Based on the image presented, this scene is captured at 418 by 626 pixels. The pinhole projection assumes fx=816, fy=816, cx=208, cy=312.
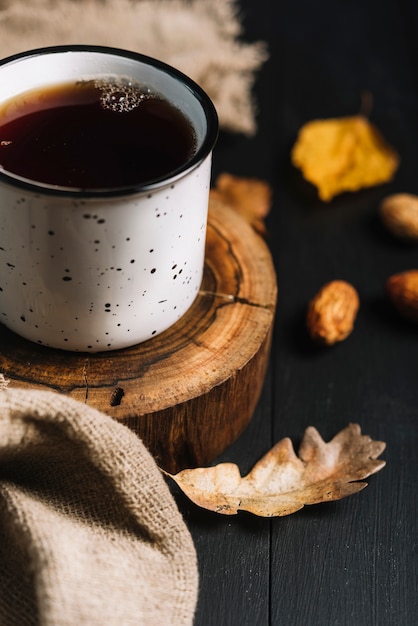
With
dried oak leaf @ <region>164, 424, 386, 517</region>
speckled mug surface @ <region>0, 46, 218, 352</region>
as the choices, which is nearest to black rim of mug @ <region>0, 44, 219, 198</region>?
speckled mug surface @ <region>0, 46, 218, 352</region>

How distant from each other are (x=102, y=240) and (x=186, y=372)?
224mm

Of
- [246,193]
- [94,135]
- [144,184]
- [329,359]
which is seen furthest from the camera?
[246,193]

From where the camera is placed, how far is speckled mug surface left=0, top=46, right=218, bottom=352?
2.75 feet

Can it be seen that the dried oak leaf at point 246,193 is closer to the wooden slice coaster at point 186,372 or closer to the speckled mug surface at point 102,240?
the wooden slice coaster at point 186,372

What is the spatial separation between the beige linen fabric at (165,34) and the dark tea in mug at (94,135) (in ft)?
1.55

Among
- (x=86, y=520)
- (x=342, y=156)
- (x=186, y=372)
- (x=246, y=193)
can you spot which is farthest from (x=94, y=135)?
(x=342, y=156)

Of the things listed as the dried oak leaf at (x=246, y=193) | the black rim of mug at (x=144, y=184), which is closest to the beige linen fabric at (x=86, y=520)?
the black rim of mug at (x=144, y=184)

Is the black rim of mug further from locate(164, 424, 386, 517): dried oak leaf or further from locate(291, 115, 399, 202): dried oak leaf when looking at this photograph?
locate(291, 115, 399, 202): dried oak leaf

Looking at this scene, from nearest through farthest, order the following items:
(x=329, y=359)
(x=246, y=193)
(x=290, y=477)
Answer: (x=290, y=477), (x=329, y=359), (x=246, y=193)

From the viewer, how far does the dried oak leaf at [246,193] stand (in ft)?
4.82

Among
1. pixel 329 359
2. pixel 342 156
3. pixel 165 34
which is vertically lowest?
pixel 329 359

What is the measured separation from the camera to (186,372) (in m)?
1.01

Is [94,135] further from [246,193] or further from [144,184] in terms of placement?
[246,193]

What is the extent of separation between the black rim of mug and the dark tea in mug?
3 centimetres
